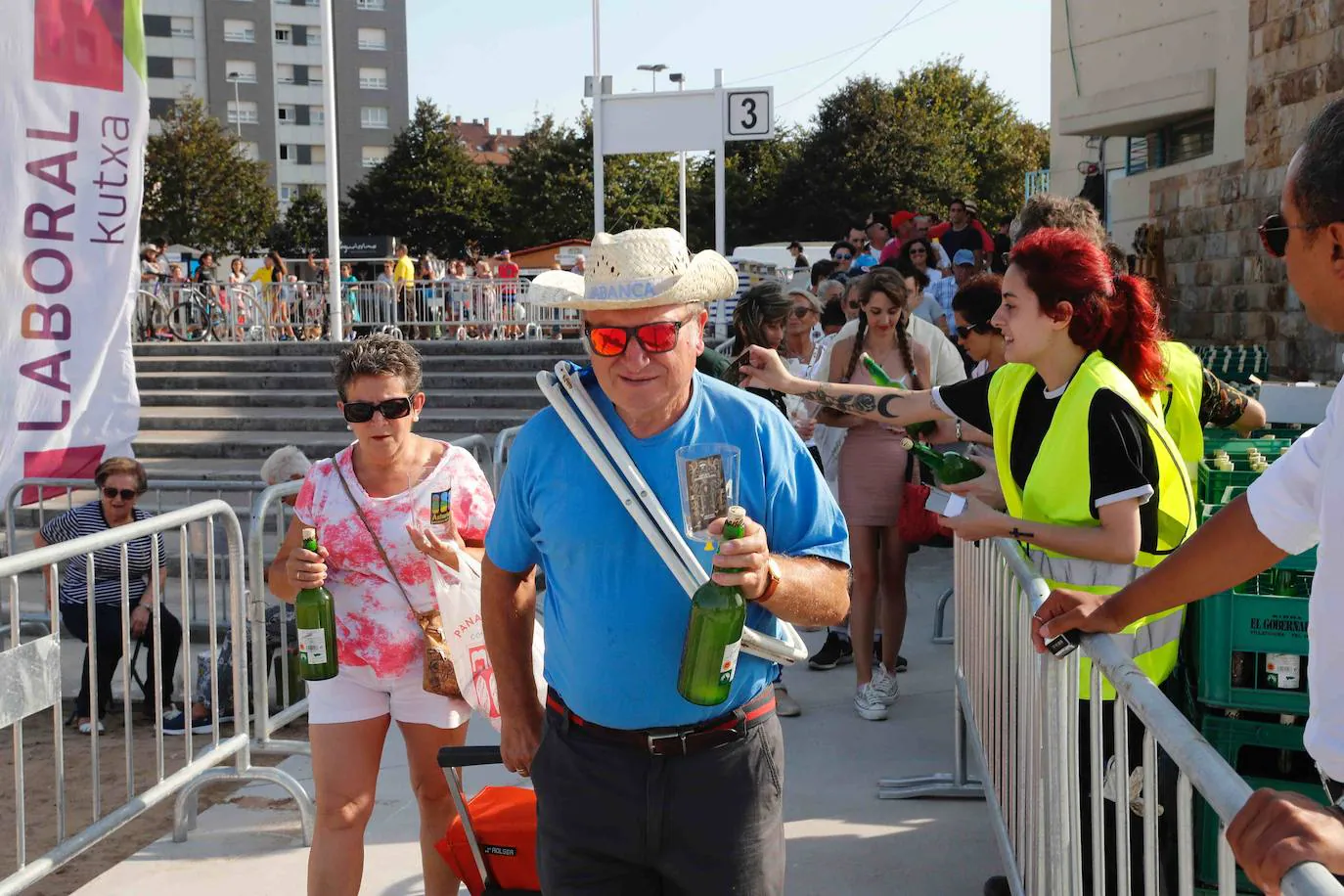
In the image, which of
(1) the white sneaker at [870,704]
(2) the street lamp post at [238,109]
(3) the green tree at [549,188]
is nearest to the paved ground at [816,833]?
(1) the white sneaker at [870,704]

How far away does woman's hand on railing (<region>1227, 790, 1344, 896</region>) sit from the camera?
145cm

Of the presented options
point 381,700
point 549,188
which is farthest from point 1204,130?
point 549,188

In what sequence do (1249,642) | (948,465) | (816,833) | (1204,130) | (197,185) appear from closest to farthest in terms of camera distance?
1. (1249,642)
2. (948,465)
3. (816,833)
4. (1204,130)
5. (197,185)

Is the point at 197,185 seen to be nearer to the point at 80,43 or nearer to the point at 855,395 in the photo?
the point at 80,43

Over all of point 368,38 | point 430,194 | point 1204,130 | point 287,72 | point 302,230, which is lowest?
point 1204,130

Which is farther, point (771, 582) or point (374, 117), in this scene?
point (374, 117)

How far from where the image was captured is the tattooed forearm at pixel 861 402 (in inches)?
174

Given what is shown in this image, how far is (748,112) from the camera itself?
59.9ft

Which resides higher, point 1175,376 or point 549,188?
point 549,188

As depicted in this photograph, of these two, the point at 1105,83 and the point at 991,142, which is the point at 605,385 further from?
the point at 991,142

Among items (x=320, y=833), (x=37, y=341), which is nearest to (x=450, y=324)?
(x=37, y=341)

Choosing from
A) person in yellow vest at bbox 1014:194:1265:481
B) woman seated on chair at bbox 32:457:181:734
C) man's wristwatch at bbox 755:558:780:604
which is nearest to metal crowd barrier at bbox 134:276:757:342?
woman seated on chair at bbox 32:457:181:734

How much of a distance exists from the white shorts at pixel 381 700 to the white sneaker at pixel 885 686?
2.77 metres

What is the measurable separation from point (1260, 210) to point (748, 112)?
24.9 ft
